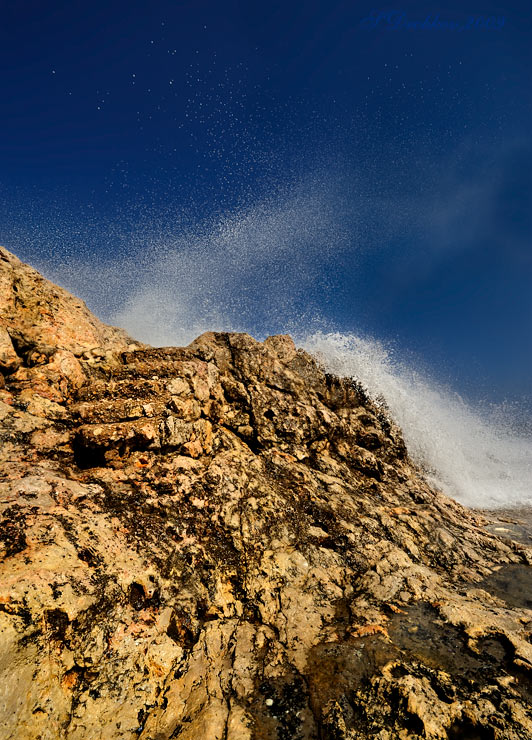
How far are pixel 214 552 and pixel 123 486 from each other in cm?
252

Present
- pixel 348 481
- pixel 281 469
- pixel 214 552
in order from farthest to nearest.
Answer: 1. pixel 348 481
2. pixel 281 469
3. pixel 214 552

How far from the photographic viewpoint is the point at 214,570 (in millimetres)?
6191

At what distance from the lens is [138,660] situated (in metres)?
4.36

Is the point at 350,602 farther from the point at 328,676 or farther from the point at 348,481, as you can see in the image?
the point at 348,481

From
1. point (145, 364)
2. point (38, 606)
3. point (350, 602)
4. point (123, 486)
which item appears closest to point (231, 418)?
point (145, 364)

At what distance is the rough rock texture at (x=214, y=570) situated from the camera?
3873mm

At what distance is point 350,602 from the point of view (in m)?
6.11

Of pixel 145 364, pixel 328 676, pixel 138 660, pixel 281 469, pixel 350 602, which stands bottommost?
pixel 138 660

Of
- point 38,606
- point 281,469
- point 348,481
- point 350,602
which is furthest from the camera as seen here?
point 348,481

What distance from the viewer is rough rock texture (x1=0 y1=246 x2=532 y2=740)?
3.87 m

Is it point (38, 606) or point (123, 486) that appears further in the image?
point (123, 486)

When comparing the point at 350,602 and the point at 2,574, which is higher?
the point at 350,602

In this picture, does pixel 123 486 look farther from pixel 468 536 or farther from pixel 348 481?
pixel 468 536

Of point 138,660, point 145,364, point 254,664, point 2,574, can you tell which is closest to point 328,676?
point 254,664
